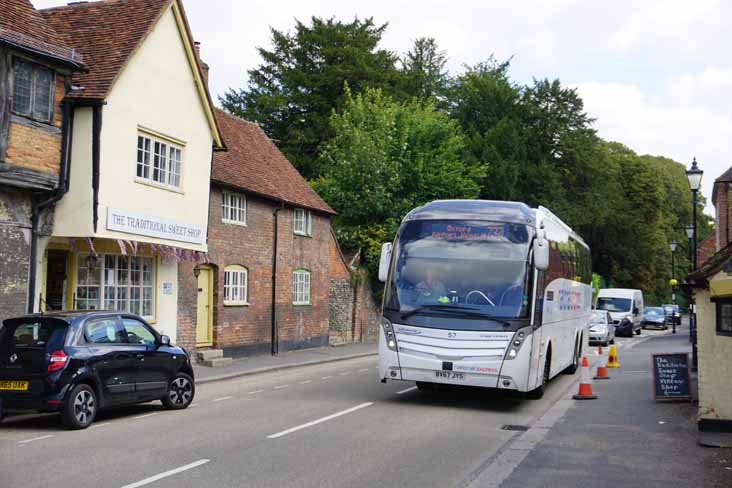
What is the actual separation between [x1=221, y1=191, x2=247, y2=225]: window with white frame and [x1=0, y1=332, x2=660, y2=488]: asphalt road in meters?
8.85

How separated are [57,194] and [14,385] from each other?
6.59 metres

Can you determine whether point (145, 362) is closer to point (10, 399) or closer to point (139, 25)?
point (10, 399)

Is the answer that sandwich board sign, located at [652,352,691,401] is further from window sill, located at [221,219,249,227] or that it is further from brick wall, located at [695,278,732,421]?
window sill, located at [221,219,249,227]

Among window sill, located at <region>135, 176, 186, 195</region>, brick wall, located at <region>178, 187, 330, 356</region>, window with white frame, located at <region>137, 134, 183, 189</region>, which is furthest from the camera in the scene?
brick wall, located at <region>178, 187, 330, 356</region>

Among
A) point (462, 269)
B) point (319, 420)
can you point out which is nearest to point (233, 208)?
point (462, 269)

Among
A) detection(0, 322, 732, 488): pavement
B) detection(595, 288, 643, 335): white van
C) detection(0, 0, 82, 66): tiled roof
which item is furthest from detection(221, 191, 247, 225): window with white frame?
detection(595, 288, 643, 335): white van

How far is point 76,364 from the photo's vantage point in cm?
1173

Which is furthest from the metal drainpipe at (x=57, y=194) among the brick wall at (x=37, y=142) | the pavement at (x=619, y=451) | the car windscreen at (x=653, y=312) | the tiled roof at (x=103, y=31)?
the car windscreen at (x=653, y=312)

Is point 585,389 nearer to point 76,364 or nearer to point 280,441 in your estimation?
point 280,441

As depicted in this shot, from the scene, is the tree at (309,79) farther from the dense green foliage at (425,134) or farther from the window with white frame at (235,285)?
the window with white frame at (235,285)

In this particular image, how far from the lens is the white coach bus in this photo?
13.4 m

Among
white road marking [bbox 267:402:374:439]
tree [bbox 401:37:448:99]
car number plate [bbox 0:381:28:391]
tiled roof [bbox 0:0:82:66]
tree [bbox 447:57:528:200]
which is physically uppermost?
tree [bbox 401:37:448:99]

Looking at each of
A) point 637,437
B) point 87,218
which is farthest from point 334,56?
point 637,437

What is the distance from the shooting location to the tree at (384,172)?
35.8 m
